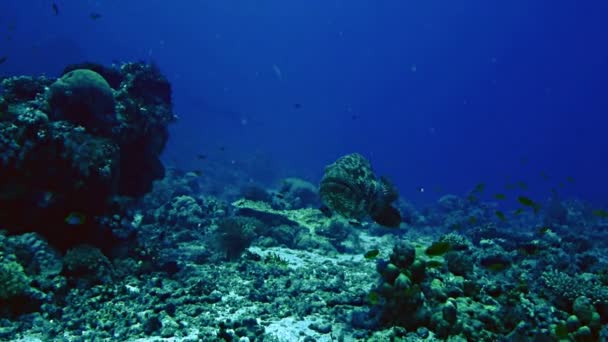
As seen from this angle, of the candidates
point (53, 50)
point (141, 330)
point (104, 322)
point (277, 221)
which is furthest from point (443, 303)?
point (53, 50)

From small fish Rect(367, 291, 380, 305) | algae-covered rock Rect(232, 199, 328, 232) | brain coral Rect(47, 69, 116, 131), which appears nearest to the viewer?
small fish Rect(367, 291, 380, 305)

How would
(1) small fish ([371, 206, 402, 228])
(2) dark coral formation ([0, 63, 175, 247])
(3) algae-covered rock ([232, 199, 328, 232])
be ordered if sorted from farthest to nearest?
(3) algae-covered rock ([232, 199, 328, 232]) → (2) dark coral formation ([0, 63, 175, 247]) → (1) small fish ([371, 206, 402, 228])

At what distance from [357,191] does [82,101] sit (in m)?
7.94

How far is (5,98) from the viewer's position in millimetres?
10133

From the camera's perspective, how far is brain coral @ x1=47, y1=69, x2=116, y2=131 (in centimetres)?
1029

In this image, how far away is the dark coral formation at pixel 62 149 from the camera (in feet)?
28.1

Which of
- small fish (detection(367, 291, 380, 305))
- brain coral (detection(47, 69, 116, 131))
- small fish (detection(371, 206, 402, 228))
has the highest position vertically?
brain coral (detection(47, 69, 116, 131))

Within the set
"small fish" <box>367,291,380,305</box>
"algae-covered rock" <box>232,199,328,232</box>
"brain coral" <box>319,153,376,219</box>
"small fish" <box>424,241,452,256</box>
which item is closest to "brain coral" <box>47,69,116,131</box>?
"algae-covered rock" <box>232,199,328,232</box>

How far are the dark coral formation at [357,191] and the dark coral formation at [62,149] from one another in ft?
18.4

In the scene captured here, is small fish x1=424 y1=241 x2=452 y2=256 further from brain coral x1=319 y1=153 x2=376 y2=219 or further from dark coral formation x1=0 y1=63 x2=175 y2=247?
dark coral formation x1=0 y1=63 x2=175 y2=247

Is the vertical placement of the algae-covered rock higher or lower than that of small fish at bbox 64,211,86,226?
higher

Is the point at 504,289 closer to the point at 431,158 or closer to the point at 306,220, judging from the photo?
the point at 306,220

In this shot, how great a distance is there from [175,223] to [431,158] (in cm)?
18566

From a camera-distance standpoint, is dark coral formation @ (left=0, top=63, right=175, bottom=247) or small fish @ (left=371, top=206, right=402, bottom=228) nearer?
small fish @ (left=371, top=206, right=402, bottom=228)
